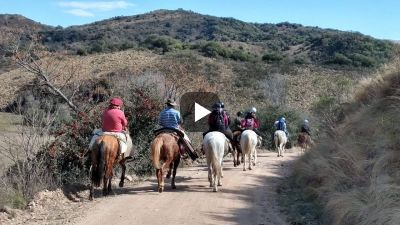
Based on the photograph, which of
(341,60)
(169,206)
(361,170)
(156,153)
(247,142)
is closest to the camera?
(361,170)

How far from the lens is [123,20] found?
124 m

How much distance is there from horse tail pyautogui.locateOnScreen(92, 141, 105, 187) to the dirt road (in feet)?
1.62

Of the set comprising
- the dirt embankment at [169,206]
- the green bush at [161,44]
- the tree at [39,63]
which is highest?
the green bush at [161,44]

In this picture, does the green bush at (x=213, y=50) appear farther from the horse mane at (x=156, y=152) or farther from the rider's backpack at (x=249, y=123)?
the horse mane at (x=156, y=152)

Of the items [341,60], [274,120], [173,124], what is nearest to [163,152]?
[173,124]

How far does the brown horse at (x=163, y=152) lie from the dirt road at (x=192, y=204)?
51 centimetres

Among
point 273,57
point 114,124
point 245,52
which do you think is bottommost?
point 114,124

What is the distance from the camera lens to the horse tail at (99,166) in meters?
13.0

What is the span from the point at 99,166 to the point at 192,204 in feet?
8.09

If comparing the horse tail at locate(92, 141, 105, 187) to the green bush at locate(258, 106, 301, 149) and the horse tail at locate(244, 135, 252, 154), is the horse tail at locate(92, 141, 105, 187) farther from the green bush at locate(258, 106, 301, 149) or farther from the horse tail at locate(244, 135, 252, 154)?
the green bush at locate(258, 106, 301, 149)

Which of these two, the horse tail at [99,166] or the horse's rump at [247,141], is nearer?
the horse tail at [99,166]

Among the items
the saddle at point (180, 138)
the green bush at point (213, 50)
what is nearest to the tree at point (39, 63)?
the saddle at point (180, 138)

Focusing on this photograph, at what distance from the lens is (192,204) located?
40.5 ft
